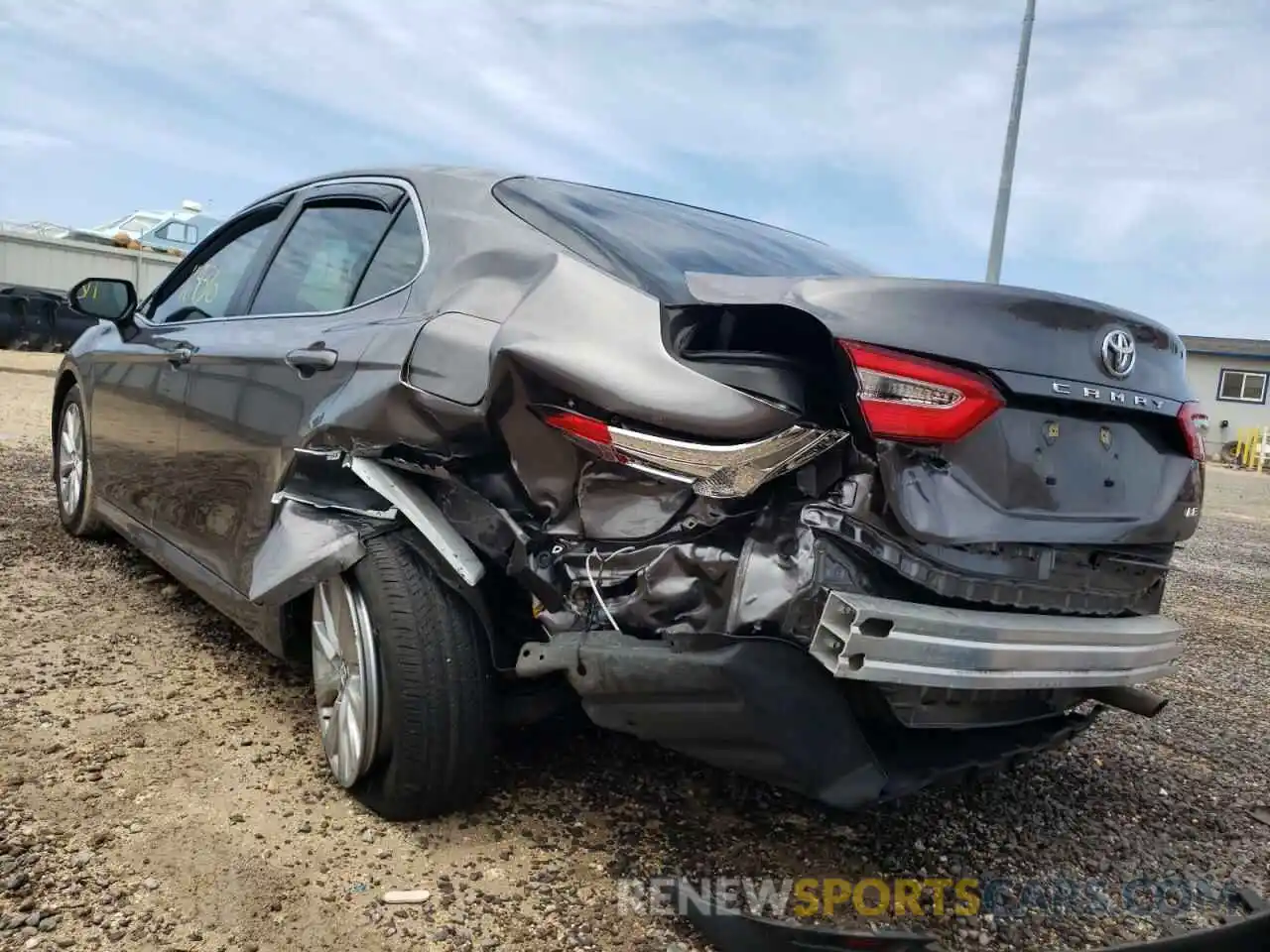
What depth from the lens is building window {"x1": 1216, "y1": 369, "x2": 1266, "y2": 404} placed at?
102 feet

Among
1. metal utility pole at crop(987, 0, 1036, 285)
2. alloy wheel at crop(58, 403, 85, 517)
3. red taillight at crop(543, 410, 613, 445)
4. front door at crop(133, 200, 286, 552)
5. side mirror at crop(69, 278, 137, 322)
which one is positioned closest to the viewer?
red taillight at crop(543, 410, 613, 445)

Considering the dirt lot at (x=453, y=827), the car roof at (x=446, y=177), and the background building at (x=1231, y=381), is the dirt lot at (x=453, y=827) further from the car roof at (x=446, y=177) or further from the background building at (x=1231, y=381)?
the background building at (x=1231, y=381)

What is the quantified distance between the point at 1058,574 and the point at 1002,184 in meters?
9.61

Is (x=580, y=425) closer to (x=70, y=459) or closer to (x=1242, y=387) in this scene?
(x=70, y=459)

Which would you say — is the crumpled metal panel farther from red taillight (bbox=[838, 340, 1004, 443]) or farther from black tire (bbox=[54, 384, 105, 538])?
black tire (bbox=[54, 384, 105, 538])

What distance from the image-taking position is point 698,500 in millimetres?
2016

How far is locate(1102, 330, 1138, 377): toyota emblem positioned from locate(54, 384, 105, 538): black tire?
424 cm

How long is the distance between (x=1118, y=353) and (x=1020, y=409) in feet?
1.07

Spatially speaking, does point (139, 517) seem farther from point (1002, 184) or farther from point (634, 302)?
point (1002, 184)

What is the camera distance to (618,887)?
230 cm

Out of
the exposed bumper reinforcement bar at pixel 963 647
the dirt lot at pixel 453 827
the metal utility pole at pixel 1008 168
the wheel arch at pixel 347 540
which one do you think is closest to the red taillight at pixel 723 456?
the exposed bumper reinforcement bar at pixel 963 647

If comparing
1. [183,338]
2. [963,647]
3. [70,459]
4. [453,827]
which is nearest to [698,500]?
[963,647]

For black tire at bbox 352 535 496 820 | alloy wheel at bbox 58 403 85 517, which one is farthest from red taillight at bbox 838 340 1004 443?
alloy wheel at bbox 58 403 85 517

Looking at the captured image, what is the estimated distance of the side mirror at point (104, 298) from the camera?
4.61 meters
